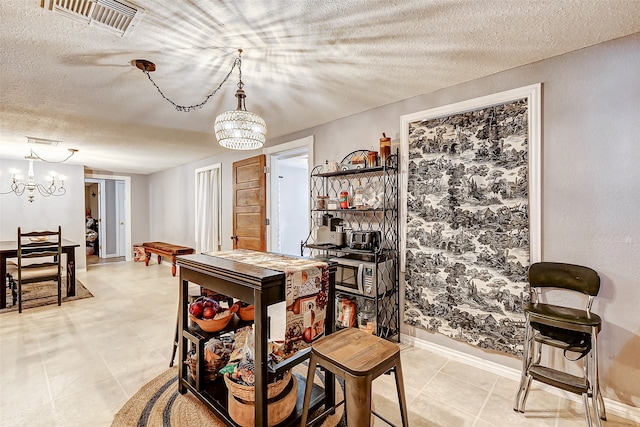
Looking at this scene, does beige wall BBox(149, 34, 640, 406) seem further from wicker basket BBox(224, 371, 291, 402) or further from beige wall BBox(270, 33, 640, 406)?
wicker basket BBox(224, 371, 291, 402)

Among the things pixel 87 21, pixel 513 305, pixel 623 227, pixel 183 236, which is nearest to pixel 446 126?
pixel 623 227

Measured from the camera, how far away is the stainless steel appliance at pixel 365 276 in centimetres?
265

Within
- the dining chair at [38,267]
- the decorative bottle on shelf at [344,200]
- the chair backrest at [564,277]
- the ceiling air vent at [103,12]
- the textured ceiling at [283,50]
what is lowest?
the dining chair at [38,267]

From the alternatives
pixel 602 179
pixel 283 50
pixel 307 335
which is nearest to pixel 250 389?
pixel 307 335

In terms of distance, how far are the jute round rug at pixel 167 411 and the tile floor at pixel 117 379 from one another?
95mm

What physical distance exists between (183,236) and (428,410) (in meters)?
5.95

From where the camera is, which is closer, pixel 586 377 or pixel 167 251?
pixel 586 377

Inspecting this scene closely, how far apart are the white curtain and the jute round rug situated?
359cm

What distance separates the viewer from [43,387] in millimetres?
2143

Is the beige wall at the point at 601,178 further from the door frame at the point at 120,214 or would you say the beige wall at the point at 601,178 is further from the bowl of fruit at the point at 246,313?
the door frame at the point at 120,214

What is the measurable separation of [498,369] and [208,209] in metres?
5.12

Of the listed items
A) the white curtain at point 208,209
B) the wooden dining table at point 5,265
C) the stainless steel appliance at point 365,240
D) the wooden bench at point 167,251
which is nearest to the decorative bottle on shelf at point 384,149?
the stainless steel appliance at point 365,240

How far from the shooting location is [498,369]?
232 cm

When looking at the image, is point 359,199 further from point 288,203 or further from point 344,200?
point 288,203
